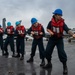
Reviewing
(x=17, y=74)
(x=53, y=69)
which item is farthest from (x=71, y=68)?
(x=17, y=74)

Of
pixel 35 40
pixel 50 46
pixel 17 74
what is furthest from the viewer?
pixel 35 40

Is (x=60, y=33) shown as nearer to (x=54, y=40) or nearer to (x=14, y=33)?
(x=54, y=40)

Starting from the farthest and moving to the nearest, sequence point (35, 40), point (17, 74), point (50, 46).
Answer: point (35, 40), point (50, 46), point (17, 74)

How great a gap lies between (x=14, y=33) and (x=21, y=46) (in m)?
0.79

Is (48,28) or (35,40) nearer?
(48,28)

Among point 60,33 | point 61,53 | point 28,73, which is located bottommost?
point 28,73

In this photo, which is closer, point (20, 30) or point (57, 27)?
point (57, 27)

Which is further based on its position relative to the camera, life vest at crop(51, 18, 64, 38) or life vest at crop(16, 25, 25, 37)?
life vest at crop(16, 25, 25, 37)

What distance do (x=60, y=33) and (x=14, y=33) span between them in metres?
4.51

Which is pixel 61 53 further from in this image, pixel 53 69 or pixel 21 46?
pixel 21 46

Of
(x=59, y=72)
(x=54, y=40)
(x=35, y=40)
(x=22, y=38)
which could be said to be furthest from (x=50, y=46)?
(x=22, y=38)

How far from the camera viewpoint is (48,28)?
9742mm

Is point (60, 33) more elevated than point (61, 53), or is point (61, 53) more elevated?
point (60, 33)

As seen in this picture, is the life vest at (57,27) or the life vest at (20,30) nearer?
the life vest at (57,27)
